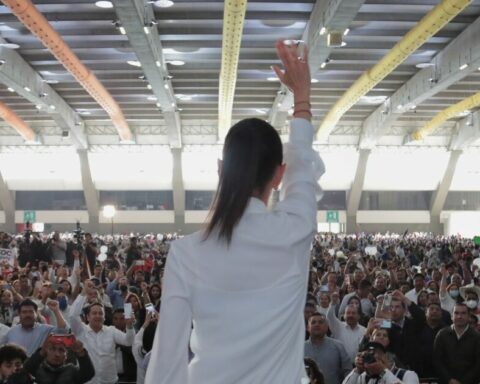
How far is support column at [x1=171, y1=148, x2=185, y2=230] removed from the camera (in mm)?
43631

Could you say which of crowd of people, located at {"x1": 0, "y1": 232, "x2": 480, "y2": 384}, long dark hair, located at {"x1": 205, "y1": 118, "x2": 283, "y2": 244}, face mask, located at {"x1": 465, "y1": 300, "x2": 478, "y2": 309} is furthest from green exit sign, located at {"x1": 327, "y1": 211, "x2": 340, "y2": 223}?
long dark hair, located at {"x1": 205, "y1": 118, "x2": 283, "y2": 244}

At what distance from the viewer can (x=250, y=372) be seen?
5.11ft

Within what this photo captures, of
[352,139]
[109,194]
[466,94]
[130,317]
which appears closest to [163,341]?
[130,317]

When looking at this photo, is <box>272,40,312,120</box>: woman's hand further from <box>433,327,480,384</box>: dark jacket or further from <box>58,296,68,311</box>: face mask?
<box>58,296,68,311</box>: face mask

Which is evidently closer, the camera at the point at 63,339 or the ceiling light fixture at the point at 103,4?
the camera at the point at 63,339

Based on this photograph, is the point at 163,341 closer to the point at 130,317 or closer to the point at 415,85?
the point at 130,317

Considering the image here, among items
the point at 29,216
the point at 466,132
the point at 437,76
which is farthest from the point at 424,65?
the point at 29,216

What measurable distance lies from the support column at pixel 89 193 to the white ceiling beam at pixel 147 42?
13.6m

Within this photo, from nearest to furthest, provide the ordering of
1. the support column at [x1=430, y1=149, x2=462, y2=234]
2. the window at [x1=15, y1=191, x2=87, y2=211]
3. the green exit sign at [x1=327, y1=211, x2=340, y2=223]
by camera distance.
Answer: the support column at [x1=430, y1=149, x2=462, y2=234] < the green exit sign at [x1=327, y1=211, x2=340, y2=223] < the window at [x1=15, y1=191, x2=87, y2=211]

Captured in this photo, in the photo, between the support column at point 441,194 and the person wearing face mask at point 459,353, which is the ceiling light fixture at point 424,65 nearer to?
the support column at point 441,194

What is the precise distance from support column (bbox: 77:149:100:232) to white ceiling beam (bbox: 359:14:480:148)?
728 inches

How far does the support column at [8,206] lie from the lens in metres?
47.0

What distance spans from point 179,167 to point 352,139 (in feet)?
36.8

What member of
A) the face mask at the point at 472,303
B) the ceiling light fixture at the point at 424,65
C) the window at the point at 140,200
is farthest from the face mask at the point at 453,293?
the window at the point at 140,200
